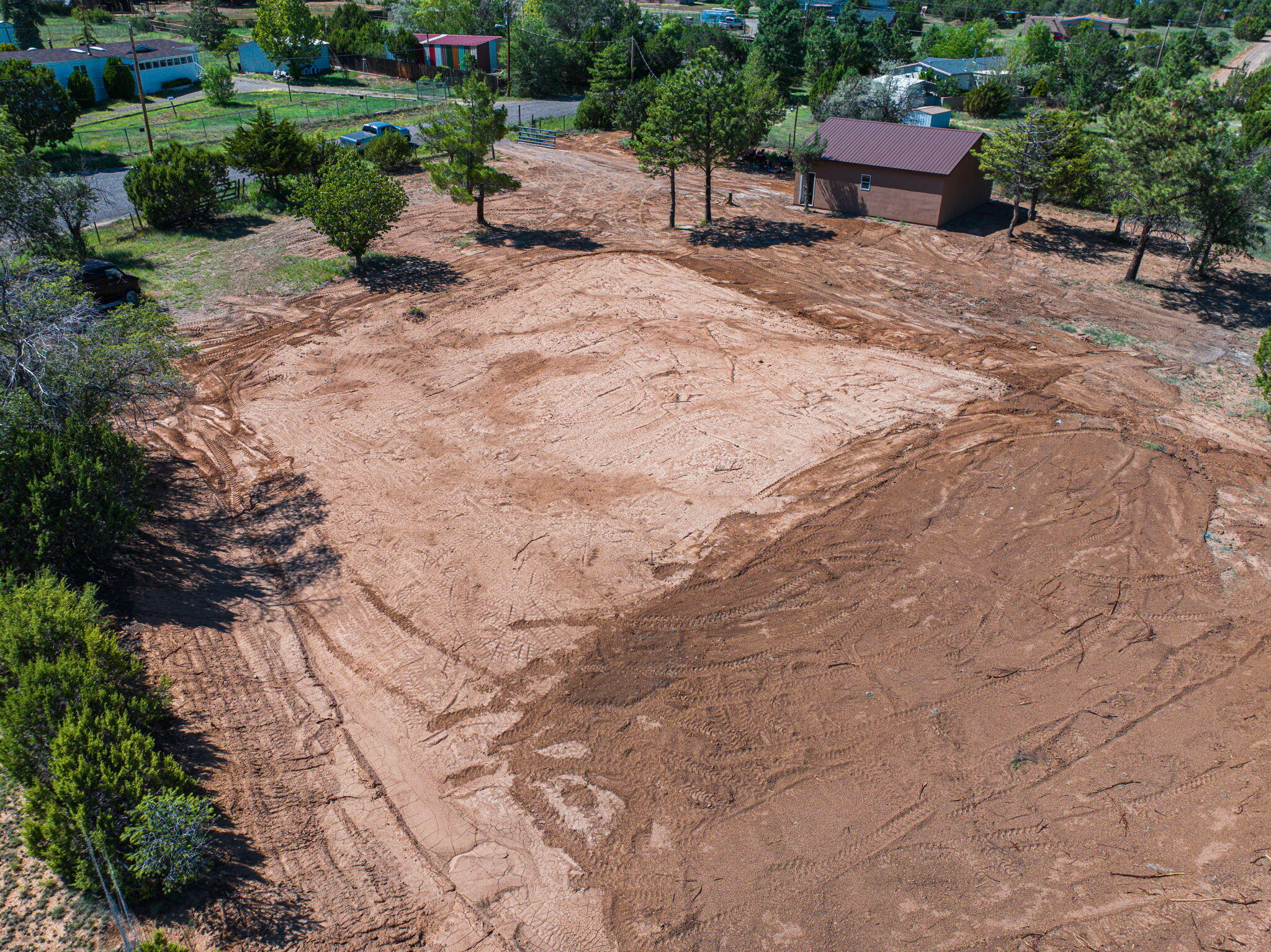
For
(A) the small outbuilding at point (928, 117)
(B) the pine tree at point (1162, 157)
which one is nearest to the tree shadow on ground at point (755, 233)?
(B) the pine tree at point (1162, 157)

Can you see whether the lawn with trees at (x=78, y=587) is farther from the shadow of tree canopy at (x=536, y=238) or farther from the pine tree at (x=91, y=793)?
the shadow of tree canopy at (x=536, y=238)

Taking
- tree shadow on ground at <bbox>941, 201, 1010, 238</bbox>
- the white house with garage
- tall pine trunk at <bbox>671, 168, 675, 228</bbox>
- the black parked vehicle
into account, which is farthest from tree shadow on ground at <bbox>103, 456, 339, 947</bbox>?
the white house with garage

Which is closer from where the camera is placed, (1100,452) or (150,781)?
(150,781)

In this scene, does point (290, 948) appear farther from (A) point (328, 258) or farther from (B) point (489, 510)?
(A) point (328, 258)

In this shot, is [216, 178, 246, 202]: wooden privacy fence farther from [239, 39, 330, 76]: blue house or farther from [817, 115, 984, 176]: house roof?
[239, 39, 330, 76]: blue house

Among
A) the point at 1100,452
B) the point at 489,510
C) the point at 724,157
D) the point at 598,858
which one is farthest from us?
the point at 724,157

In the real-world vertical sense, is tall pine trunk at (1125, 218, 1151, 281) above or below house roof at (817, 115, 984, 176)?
below

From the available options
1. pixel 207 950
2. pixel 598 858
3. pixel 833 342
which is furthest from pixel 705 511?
pixel 207 950
